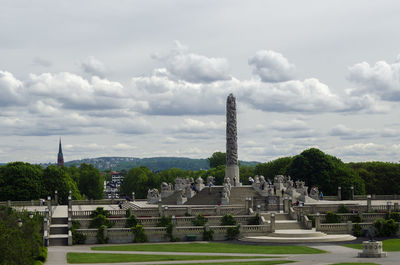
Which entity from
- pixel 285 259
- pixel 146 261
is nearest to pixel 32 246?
pixel 146 261

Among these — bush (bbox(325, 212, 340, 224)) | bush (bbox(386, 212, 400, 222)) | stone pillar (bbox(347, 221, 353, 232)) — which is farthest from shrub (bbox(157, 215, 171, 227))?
bush (bbox(386, 212, 400, 222))

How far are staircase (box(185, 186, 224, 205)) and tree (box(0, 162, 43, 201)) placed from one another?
115 feet

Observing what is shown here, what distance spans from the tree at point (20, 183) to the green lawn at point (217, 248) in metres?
57.7

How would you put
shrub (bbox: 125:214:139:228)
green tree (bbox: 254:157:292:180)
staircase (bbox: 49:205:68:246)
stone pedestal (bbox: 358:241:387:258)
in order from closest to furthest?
stone pedestal (bbox: 358:241:387:258) → staircase (bbox: 49:205:68:246) → shrub (bbox: 125:214:139:228) → green tree (bbox: 254:157:292:180)

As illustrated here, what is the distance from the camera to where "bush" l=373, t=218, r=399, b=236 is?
7038 cm

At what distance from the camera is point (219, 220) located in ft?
239

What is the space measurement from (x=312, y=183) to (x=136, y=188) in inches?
2518

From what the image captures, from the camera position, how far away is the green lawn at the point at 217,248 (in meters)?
56.7

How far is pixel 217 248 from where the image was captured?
6012cm

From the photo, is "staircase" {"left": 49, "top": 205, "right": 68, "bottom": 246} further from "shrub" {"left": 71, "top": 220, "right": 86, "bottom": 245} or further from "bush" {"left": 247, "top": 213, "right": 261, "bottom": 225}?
"bush" {"left": 247, "top": 213, "right": 261, "bottom": 225}

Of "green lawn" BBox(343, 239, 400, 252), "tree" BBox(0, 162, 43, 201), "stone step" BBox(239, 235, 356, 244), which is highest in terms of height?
"tree" BBox(0, 162, 43, 201)

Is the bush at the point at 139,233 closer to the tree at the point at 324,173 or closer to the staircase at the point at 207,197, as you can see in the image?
the staircase at the point at 207,197

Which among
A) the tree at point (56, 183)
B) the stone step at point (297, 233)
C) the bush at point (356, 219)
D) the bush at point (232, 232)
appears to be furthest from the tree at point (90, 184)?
the stone step at point (297, 233)

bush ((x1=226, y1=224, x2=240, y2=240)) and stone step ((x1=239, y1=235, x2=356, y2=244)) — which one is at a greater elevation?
bush ((x1=226, y1=224, x2=240, y2=240))
